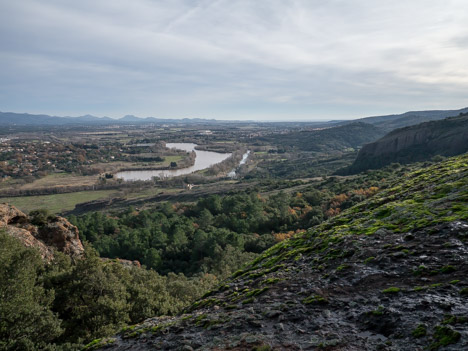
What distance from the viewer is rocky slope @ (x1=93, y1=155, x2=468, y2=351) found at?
7965 mm

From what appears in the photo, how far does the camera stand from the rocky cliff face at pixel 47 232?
2412 centimetres

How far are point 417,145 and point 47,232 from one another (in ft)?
374

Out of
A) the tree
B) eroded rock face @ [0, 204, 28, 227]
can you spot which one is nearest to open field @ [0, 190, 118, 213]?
eroded rock face @ [0, 204, 28, 227]

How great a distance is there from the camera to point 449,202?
14.8 m

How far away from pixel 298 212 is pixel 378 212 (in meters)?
39.1

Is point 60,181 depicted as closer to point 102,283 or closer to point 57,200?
point 57,200

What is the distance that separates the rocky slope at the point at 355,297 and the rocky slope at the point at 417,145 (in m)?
93.0

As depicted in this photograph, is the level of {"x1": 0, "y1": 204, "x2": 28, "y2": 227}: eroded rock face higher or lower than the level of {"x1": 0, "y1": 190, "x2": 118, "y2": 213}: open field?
higher

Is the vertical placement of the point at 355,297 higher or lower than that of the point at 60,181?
higher

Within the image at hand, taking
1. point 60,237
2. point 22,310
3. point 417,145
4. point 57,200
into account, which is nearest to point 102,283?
point 22,310

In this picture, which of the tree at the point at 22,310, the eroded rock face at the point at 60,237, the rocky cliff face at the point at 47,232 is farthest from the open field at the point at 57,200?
the tree at the point at 22,310

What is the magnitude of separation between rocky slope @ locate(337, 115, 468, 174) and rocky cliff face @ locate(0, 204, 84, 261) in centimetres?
9862

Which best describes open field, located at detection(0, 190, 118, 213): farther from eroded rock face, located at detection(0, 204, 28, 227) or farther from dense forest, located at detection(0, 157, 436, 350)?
eroded rock face, located at detection(0, 204, 28, 227)

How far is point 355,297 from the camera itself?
9797mm
